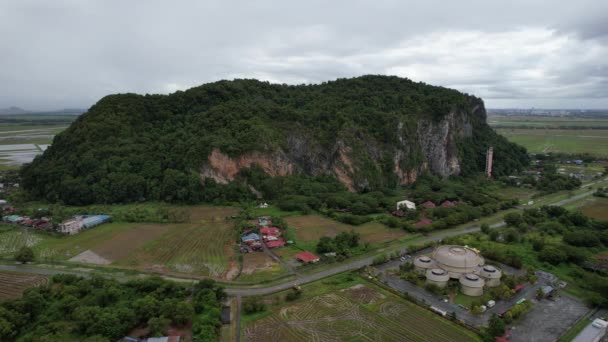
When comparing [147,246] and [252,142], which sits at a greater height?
[252,142]

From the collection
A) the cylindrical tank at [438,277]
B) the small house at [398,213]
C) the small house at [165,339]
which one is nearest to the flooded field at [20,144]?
the small house at [165,339]

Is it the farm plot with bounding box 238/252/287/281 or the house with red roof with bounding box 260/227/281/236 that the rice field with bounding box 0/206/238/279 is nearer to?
the farm plot with bounding box 238/252/287/281

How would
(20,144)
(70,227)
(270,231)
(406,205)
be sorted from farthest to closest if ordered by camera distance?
(20,144)
(406,205)
(70,227)
(270,231)

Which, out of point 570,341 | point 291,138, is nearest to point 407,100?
point 291,138

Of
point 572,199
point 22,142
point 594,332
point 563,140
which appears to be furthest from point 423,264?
point 22,142

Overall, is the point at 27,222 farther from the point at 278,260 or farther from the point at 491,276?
the point at 491,276

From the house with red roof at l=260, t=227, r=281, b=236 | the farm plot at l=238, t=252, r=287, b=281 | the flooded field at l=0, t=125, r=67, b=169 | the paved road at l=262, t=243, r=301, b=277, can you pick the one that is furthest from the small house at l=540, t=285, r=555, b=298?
the flooded field at l=0, t=125, r=67, b=169

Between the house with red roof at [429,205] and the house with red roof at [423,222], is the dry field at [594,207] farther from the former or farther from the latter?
the house with red roof at [423,222]
